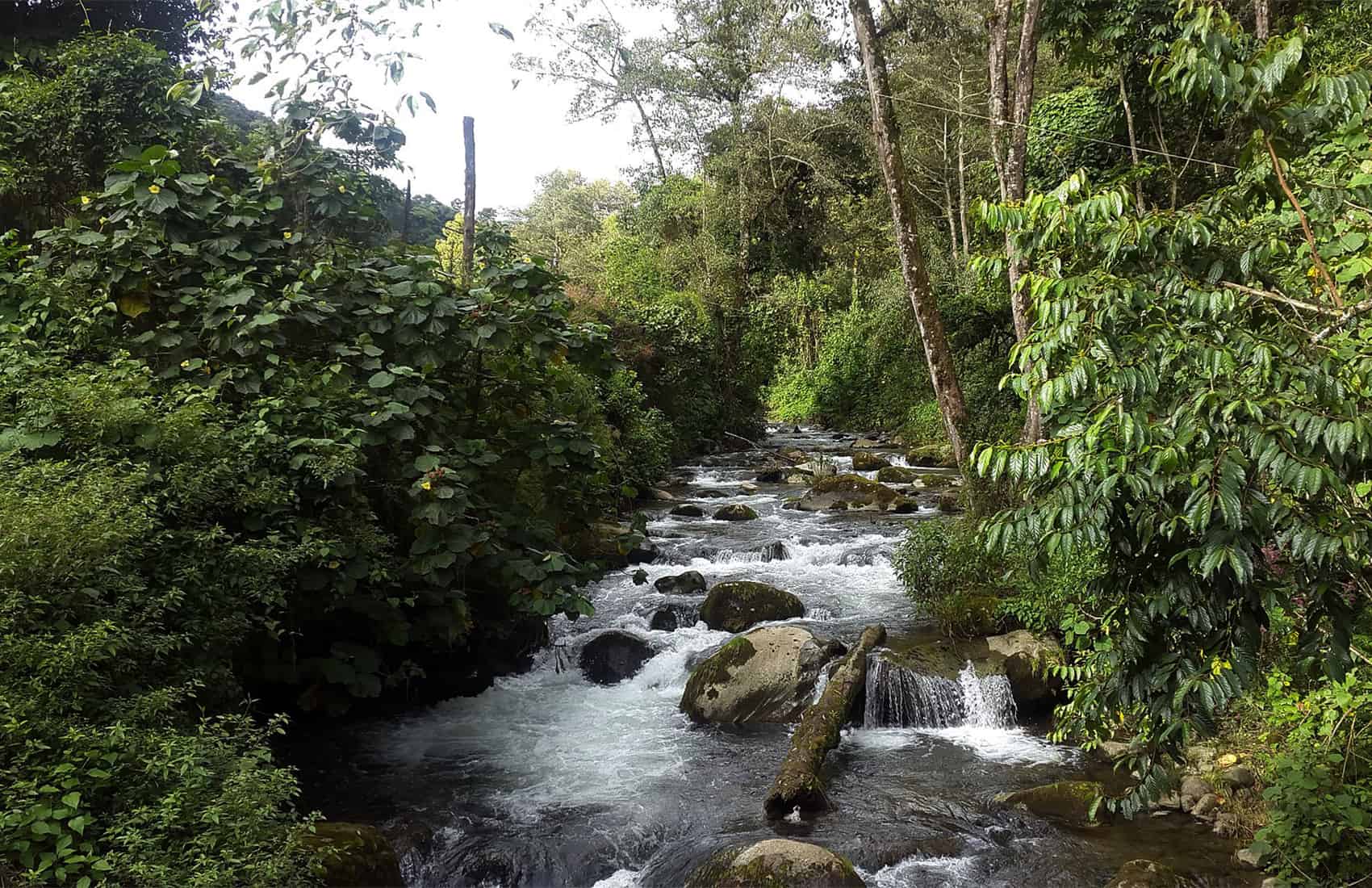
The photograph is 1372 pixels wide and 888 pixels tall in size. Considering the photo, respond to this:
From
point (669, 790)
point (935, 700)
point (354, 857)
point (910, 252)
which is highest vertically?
point (910, 252)

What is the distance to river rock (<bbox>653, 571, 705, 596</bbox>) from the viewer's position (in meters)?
11.3

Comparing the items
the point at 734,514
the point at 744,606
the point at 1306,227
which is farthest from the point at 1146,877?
the point at 734,514

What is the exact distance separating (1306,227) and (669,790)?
231 inches

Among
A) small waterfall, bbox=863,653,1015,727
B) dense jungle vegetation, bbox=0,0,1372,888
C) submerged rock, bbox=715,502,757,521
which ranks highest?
dense jungle vegetation, bbox=0,0,1372,888

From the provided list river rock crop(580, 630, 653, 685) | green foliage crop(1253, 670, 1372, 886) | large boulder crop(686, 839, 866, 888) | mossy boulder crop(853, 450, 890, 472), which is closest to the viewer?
green foliage crop(1253, 670, 1372, 886)

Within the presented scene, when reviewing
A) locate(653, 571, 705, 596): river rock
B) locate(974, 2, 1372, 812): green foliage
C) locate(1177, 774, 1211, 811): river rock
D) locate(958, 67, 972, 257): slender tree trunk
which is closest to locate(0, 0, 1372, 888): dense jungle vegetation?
locate(974, 2, 1372, 812): green foliage

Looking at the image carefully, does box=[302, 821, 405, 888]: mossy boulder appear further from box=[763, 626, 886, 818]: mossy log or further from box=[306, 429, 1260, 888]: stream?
box=[763, 626, 886, 818]: mossy log

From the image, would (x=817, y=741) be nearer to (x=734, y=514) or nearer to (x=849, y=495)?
(x=734, y=514)

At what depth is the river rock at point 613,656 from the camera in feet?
31.2

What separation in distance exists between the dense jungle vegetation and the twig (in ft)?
0.07

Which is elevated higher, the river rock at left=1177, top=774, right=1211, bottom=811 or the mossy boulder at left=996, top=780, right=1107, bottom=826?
the river rock at left=1177, top=774, right=1211, bottom=811

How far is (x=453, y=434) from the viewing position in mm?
7219

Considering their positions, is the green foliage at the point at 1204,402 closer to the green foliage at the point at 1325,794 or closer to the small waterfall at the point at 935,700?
the green foliage at the point at 1325,794

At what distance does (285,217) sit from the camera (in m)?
7.49
